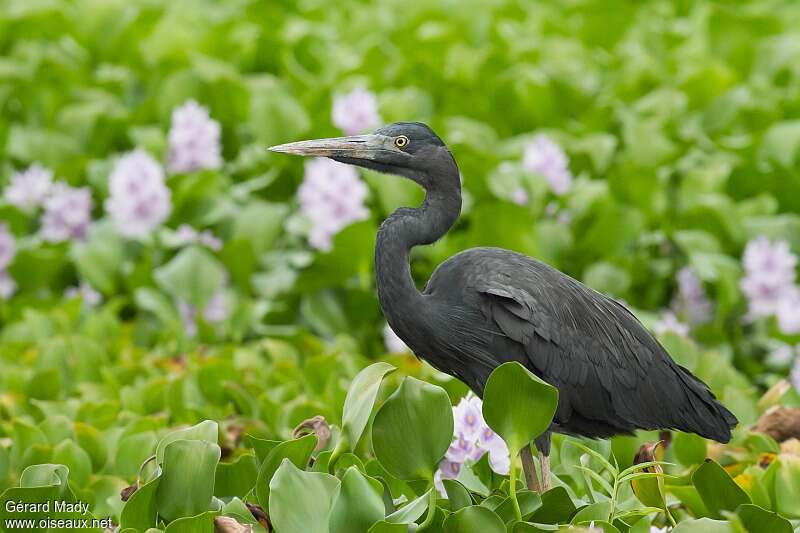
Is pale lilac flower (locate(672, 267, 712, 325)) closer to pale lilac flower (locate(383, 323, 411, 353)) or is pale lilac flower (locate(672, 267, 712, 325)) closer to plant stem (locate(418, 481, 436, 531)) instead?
pale lilac flower (locate(383, 323, 411, 353))

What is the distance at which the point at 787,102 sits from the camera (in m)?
7.20

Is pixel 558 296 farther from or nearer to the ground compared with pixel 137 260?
farther from the ground

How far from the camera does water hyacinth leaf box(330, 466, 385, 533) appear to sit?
112 inches

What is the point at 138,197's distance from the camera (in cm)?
606

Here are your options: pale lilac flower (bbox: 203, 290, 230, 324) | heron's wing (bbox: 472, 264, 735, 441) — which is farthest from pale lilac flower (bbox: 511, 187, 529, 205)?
heron's wing (bbox: 472, 264, 735, 441)

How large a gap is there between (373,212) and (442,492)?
2.78 m

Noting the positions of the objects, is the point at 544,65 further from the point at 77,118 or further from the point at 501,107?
the point at 77,118

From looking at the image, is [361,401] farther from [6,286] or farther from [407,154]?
[6,286]

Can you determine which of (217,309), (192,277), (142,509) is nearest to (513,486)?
(142,509)

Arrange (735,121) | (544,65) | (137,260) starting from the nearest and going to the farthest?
(137,260) → (735,121) → (544,65)

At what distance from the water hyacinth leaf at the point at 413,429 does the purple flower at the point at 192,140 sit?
3.73 metres

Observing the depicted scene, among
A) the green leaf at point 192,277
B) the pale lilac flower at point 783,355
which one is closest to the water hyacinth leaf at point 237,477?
the green leaf at point 192,277

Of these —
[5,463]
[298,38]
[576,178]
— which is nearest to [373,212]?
[576,178]

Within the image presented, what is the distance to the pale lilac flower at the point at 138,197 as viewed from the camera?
606 centimetres
